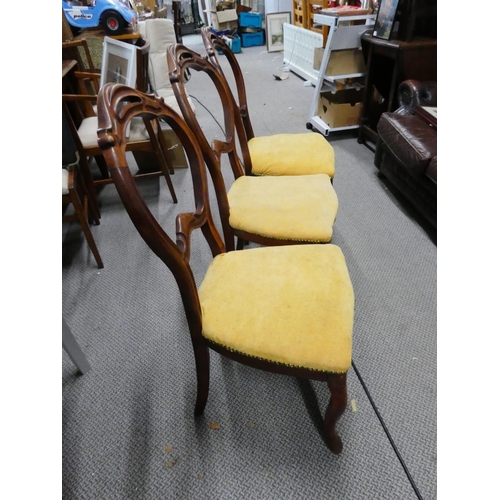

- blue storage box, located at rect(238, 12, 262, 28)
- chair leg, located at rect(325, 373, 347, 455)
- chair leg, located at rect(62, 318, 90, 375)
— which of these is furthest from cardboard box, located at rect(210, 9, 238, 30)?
chair leg, located at rect(325, 373, 347, 455)

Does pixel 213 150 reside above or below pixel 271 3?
below

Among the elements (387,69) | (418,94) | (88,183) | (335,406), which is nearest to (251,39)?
(387,69)

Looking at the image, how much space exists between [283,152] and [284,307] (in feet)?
2.99

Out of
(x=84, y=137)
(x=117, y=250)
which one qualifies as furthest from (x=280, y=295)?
(x=84, y=137)

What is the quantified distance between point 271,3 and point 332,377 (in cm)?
635

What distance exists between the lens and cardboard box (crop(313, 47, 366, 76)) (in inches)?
95.4

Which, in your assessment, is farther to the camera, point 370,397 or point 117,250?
point 117,250

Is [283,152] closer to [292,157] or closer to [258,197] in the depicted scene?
[292,157]

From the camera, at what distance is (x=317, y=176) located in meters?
1.33

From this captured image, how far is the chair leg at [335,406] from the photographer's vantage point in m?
0.74

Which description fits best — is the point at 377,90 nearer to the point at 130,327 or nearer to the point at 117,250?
the point at 117,250

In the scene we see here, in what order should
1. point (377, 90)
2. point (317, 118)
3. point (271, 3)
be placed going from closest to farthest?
point (377, 90) → point (317, 118) → point (271, 3)

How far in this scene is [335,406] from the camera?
793mm

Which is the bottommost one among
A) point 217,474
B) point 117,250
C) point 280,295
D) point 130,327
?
point 217,474
